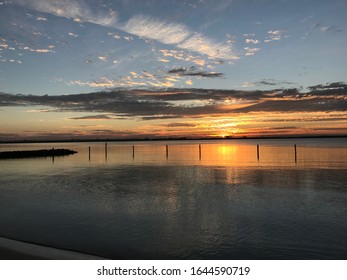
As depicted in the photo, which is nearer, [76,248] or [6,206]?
[76,248]

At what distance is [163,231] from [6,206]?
12207 mm

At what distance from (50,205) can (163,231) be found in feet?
32.2

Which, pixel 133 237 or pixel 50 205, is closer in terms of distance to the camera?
pixel 133 237

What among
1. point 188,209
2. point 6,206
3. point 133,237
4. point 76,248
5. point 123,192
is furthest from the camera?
point 123,192

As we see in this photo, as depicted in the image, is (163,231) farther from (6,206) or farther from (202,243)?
(6,206)

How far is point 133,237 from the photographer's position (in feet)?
42.7

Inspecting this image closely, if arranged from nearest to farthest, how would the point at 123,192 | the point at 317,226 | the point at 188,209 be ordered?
the point at 317,226 → the point at 188,209 → the point at 123,192
